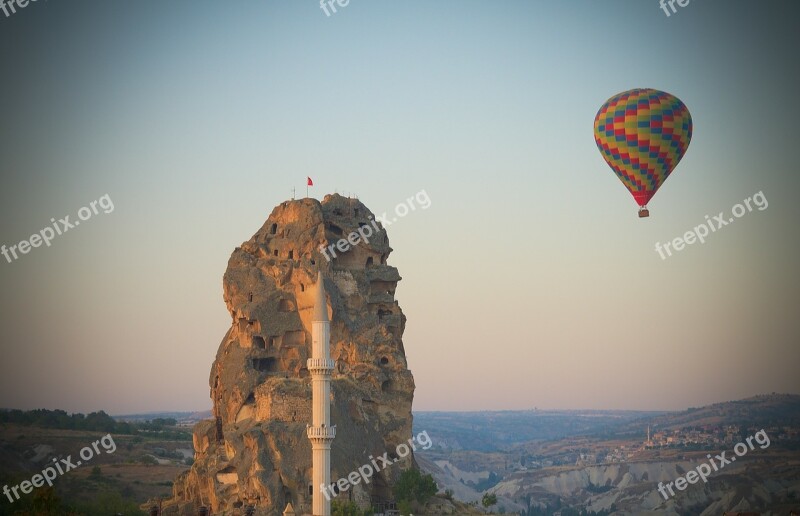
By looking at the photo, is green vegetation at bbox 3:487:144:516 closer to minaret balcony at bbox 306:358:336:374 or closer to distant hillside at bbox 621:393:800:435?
minaret balcony at bbox 306:358:336:374

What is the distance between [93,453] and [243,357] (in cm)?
4544

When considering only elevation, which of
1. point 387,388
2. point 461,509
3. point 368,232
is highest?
point 368,232

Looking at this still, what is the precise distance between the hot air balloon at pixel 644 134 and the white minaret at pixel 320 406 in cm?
1782

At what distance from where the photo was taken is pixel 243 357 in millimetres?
84500

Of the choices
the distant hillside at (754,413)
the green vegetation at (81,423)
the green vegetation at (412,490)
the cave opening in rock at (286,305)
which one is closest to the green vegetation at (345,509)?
the green vegetation at (412,490)

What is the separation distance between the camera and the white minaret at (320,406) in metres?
74.5

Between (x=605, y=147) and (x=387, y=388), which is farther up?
(x=605, y=147)

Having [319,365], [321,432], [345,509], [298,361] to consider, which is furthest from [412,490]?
[298,361]

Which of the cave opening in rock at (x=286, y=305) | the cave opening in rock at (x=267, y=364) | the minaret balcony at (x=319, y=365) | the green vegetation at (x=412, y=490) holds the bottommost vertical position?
the green vegetation at (x=412, y=490)

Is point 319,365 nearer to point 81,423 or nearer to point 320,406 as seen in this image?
point 320,406

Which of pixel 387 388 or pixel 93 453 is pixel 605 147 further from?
pixel 93 453

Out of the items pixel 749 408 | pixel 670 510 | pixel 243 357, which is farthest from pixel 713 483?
pixel 243 357

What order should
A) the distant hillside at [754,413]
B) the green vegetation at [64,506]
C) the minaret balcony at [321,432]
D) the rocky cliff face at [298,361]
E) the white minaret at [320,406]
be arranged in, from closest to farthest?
the white minaret at [320,406], the minaret balcony at [321,432], the green vegetation at [64,506], the rocky cliff face at [298,361], the distant hillside at [754,413]

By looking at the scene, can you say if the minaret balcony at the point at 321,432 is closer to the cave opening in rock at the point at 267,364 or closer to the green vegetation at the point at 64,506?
the cave opening in rock at the point at 267,364
